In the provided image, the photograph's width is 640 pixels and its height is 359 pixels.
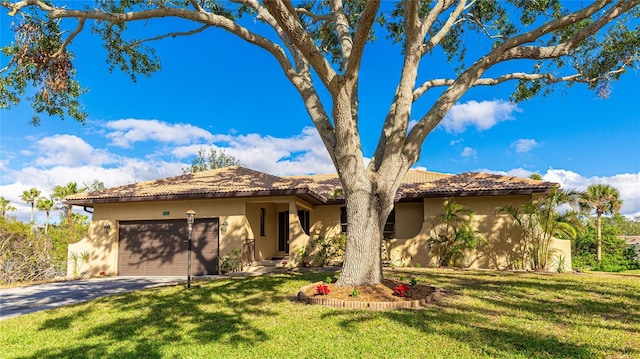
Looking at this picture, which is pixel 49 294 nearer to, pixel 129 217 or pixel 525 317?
pixel 129 217

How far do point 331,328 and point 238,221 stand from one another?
30.1ft

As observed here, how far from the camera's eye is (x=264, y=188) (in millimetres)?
13812

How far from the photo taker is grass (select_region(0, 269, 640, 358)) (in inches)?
185

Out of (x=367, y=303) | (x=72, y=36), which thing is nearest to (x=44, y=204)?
(x=72, y=36)

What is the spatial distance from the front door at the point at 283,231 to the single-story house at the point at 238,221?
5.12 ft

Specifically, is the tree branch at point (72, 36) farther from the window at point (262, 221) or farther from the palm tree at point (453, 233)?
the palm tree at point (453, 233)

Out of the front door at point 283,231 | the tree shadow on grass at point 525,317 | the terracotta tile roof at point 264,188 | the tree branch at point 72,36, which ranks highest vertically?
the tree branch at point 72,36

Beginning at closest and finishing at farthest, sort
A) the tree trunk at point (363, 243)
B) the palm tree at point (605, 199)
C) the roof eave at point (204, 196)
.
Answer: the tree trunk at point (363, 243), the roof eave at point (204, 196), the palm tree at point (605, 199)

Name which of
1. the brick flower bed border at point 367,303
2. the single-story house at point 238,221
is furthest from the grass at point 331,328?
the single-story house at point 238,221

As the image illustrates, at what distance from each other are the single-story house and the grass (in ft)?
17.7

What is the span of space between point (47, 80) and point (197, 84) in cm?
1295

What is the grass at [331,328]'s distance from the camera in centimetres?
471

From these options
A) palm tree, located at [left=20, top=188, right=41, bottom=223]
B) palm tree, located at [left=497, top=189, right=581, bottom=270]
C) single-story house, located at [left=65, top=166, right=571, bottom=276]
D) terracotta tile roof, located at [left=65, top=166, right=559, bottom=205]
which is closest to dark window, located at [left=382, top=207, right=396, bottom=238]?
single-story house, located at [left=65, top=166, right=571, bottom=276]

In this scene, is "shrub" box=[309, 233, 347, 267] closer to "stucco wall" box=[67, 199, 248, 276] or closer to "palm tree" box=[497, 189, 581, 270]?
"stucco wall" box=[67, 199, 248, 276]
